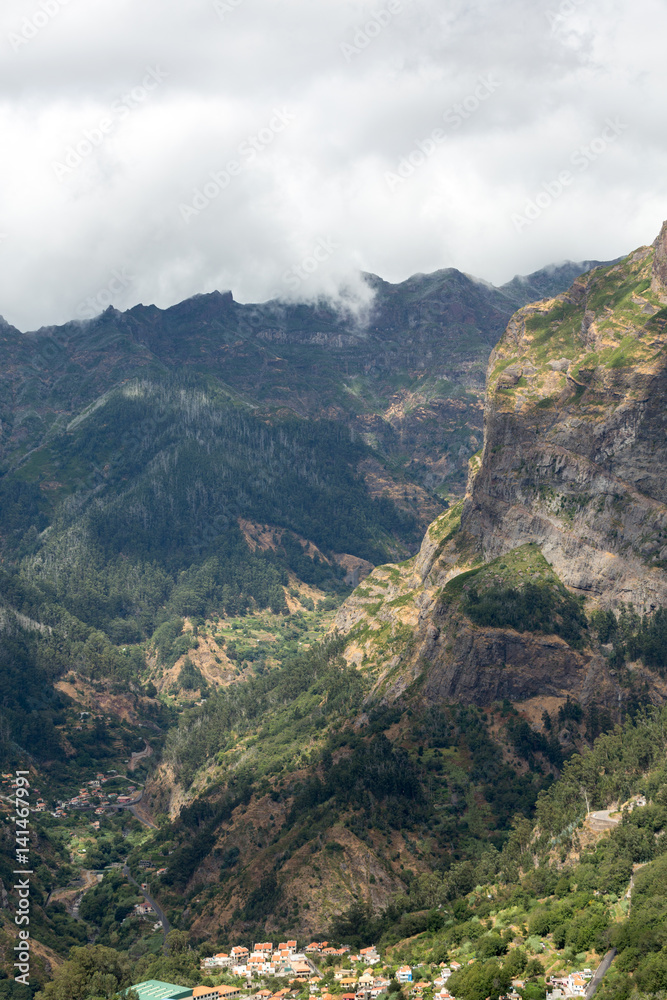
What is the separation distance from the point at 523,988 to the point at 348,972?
39.8 metres

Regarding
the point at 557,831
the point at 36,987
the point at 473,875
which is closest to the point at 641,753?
the point at 557,831

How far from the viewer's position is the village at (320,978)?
13925cm

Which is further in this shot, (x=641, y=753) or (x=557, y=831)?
(x=641, y=753)

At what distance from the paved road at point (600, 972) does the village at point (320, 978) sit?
49 cm

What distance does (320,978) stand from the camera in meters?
163

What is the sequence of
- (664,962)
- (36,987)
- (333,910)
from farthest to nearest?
(333,910) < (36,987) < (664,962)

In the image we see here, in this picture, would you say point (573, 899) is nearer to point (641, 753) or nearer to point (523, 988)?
point (523, 988)

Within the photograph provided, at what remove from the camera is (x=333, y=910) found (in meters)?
195

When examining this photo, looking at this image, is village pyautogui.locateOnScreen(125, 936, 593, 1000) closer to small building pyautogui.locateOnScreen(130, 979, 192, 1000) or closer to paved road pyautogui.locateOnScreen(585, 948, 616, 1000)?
small building pyautogui.locateOnScreen(130, 979, 192, 1000)

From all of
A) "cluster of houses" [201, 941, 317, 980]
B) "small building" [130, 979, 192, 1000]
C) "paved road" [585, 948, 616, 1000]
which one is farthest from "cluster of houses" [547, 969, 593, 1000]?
"small building" [130, 979, 192, 1000]

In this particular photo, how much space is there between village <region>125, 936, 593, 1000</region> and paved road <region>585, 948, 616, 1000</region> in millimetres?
494

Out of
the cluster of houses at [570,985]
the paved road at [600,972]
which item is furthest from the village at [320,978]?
the paved road at [600,972]

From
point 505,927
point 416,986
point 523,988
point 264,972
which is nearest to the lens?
point 523,988

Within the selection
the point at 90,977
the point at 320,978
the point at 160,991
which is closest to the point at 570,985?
the point at 320,978
